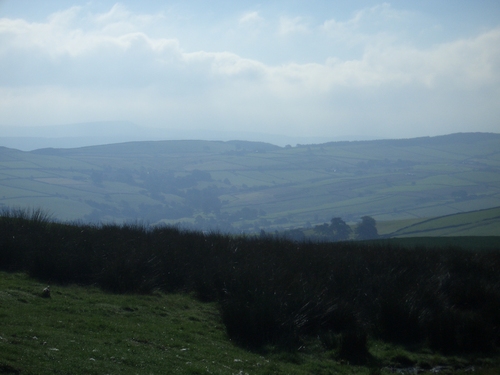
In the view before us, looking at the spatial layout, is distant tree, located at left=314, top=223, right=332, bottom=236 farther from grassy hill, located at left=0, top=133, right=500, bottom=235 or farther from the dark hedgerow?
the dark hedgerow

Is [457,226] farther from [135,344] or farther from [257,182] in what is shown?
[257,182]

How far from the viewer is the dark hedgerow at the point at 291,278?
11062mm

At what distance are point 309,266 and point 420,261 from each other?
4238 mm

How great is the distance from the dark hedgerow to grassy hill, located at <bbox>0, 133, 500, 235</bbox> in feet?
89.5

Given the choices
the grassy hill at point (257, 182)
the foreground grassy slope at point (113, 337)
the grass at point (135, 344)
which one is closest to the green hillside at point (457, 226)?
the grassy hill at point (257, 182)

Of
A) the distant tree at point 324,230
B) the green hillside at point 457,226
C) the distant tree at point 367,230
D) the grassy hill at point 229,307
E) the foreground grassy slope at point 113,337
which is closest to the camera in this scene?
the foreground grassy slope at point 113,337

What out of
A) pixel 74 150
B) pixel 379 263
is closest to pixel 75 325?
pixel 379 263

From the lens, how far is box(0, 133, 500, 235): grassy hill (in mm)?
69750

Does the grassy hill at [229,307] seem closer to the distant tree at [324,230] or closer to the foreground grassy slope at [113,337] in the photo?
the foreground grassy slope at [113,337]

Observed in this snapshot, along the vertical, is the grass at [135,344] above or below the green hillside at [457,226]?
above

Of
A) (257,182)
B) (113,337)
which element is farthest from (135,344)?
(257,182)

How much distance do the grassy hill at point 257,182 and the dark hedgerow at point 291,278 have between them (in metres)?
27.3

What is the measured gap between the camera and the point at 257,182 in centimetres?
9619

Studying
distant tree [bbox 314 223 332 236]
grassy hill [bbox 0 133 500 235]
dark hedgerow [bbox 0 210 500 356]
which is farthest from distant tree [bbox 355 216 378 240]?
dark hedgerow [bbox 0 210 500 356]
